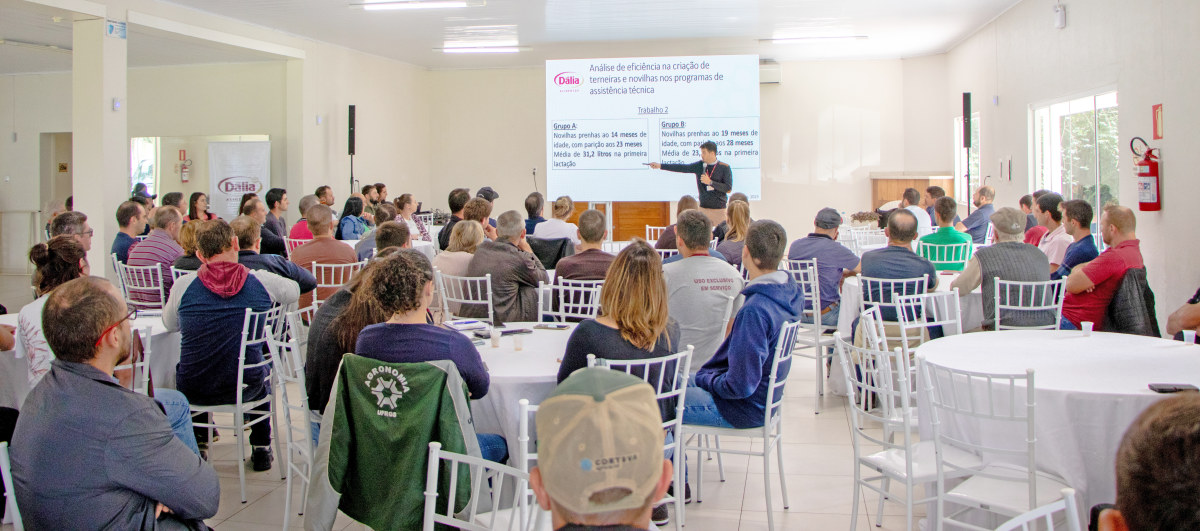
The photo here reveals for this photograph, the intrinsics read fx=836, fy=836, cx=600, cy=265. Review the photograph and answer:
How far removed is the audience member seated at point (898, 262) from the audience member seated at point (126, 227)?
4.92 m

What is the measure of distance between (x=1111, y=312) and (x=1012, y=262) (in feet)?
1.76

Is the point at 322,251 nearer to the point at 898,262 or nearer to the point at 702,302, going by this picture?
the point at 702,302

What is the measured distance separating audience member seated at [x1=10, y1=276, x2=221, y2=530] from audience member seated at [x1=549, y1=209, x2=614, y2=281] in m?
2.72

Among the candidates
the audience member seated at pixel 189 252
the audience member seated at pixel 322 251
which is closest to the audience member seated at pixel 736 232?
the audience member seated at pixel 322 251

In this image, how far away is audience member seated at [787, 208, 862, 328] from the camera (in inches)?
211

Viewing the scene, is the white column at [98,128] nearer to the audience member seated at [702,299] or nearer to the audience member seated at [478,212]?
the audience member seated at [478,212]

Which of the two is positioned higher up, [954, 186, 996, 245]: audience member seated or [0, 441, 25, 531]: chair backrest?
[954, 186, 996, 245]: audience member seated

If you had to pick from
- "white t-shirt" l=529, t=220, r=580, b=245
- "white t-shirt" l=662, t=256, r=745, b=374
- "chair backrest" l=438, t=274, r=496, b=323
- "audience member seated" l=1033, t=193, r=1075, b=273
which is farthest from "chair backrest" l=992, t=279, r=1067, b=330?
"white t-shirt" l=529, t=220, r=580, b=245

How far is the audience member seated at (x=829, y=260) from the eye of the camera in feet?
17.6

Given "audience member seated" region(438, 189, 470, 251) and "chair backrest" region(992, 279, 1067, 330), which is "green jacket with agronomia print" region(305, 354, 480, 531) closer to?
"chair backrest" region(992, 279, 1067, 330)

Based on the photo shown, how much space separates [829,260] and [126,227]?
4.83 meters

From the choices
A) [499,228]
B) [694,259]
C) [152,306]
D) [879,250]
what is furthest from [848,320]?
[152,306]

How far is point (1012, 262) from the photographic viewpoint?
4398mm

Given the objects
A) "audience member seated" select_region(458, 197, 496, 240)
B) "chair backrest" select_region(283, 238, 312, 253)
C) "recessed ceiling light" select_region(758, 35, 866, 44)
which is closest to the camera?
"audience member seated" select_region(458, 197, 496, 240)
